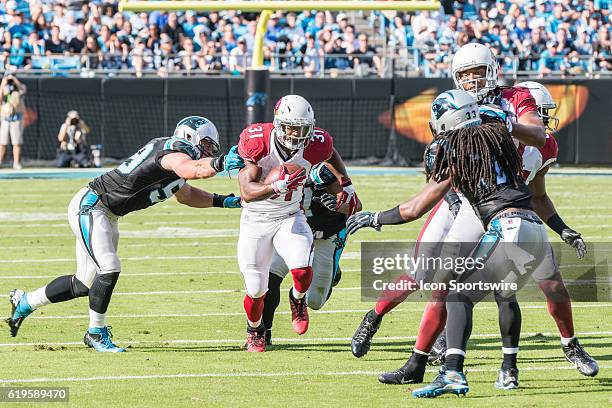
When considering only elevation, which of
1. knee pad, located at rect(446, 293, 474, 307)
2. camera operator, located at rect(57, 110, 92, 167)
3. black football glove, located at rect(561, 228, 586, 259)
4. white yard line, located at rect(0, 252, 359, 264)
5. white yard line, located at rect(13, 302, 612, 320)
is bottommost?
camera operator, located at rect(57, 110, 92, 167)

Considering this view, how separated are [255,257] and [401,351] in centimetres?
99

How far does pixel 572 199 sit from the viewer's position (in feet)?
53.4

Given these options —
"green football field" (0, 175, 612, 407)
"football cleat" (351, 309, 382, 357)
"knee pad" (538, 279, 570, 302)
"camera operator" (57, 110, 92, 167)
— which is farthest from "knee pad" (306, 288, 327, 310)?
"camera operator" (57, 110, 92, 167)

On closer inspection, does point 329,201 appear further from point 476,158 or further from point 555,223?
point 476,158

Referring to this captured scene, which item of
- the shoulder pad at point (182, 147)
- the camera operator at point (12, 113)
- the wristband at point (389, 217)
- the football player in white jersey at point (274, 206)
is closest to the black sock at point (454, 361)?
the wristband at point (389, 217)

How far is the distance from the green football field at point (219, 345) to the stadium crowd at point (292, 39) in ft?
33.0

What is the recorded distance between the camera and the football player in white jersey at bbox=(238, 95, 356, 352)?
6883 millimetres

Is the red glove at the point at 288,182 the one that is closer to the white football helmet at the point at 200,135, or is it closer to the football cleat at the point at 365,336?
the white football helmet at the point at 200,135

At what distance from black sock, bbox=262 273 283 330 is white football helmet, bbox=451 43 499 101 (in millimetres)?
1728

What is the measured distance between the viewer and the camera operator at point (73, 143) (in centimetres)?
2123

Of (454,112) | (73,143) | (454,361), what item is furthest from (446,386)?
(73,143)

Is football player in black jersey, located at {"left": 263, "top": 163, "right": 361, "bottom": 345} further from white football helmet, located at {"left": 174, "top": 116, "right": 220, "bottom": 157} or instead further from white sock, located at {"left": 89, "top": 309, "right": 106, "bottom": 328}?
white sock, located at {"left": 89, "top": 309, "right": 106, "bottom": 328}

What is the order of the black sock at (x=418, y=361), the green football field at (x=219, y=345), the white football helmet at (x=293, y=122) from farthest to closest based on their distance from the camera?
the white football helmet at (x=293, y=122), the black sock at (x=418, y=361), the green football field at (x=219, y=345)

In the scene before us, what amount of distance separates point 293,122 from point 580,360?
2.02 meters
